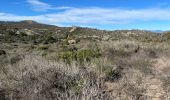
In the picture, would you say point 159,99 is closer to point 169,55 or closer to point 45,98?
point 45,98

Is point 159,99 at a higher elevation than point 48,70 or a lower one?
lower

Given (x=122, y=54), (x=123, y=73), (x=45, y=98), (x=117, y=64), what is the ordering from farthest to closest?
(x=122, y=54), (x=117, y=64), (x=123, y=73), (x=45, y=98)

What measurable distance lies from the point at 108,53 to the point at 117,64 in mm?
2112

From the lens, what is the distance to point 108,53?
13.7m

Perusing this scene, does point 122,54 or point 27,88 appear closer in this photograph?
point 27,88

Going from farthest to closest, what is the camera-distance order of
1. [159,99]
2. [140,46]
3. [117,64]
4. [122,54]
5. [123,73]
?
Result: [140,46], [122,54], [117,64], [123,73], [159,99]

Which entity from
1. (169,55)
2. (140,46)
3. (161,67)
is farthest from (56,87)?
(140,46)

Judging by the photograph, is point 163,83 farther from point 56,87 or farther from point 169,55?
point 169,55

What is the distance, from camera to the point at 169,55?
1379 cm

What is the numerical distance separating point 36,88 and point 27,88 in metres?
0.22

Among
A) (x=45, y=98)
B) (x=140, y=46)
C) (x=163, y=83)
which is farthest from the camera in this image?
(x=140, y=46)

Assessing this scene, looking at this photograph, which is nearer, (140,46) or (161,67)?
(161,67)

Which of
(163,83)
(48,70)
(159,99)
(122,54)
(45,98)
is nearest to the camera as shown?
(45,98)

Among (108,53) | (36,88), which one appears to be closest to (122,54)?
(108,53)
